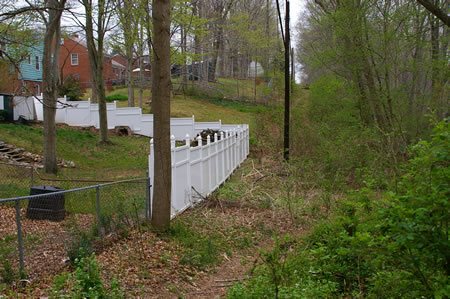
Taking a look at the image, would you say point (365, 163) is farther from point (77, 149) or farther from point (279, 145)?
point (77, 149)

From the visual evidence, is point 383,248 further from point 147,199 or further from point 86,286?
point 147,199

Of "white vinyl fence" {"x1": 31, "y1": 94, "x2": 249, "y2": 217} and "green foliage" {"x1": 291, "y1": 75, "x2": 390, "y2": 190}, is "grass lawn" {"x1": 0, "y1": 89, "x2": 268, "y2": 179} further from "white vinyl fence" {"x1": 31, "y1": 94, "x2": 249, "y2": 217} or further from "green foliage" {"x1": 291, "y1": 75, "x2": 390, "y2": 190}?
"green foliage" {"x1": 291, "y1": 75, "x2": 390, "y2": 190}

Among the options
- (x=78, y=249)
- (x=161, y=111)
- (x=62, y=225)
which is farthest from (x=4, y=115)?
(x=78, y=249)

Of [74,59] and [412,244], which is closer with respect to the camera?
[412,244]

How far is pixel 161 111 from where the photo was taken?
786 centimetres

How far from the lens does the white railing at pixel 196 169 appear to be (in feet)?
31.3

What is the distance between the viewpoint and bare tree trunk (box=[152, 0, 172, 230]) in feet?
25.4

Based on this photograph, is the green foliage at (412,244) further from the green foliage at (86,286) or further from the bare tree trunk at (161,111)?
the bare tree trunk at (161,111)

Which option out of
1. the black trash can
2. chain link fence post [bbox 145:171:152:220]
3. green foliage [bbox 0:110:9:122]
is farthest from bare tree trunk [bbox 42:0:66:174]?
green foliage [bbox 0:110:9:122]

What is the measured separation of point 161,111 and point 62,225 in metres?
2.55

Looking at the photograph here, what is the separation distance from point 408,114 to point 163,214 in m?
12.5

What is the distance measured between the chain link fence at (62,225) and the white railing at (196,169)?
1.03 m

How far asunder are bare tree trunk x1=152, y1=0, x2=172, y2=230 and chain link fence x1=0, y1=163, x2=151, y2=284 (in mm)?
420

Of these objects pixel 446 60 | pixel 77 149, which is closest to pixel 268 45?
pixel 77 149
